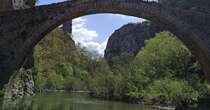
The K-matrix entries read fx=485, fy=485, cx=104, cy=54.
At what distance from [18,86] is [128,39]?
72.5 meters

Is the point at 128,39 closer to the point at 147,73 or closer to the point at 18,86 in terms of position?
the point at 147,73

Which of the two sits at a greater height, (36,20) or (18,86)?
(36,20)

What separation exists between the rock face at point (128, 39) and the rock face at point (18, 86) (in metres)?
58.5

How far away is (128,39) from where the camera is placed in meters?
98.8

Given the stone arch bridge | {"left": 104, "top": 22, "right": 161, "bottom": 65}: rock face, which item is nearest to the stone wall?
the stone arch bridge

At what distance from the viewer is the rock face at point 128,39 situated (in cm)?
9376

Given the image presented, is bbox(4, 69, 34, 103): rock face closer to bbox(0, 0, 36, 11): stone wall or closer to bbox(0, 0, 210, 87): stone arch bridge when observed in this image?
bbox(0, 0, 210, 87): stone arch bridge

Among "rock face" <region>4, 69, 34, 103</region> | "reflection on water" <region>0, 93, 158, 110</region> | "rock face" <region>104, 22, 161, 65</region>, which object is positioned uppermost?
"rock face" <region>104, 22, 161, 65</region>

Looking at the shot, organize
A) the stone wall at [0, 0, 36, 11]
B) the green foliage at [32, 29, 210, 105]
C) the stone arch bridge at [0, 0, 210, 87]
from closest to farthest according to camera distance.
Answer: the stone arch bridge at [0, 0, 210, 87] → the stone wall at [0, 0, 36, 11] → the green foliage at [32, 29, 210, 105]

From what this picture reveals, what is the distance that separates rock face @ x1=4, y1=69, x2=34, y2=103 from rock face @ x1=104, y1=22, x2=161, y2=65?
5854cm

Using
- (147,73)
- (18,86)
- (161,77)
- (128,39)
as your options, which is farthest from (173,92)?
(128,39)

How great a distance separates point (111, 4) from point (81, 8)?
1.52 m

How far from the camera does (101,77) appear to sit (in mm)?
58219

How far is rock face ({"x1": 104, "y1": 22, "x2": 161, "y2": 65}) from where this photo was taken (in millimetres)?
93756
